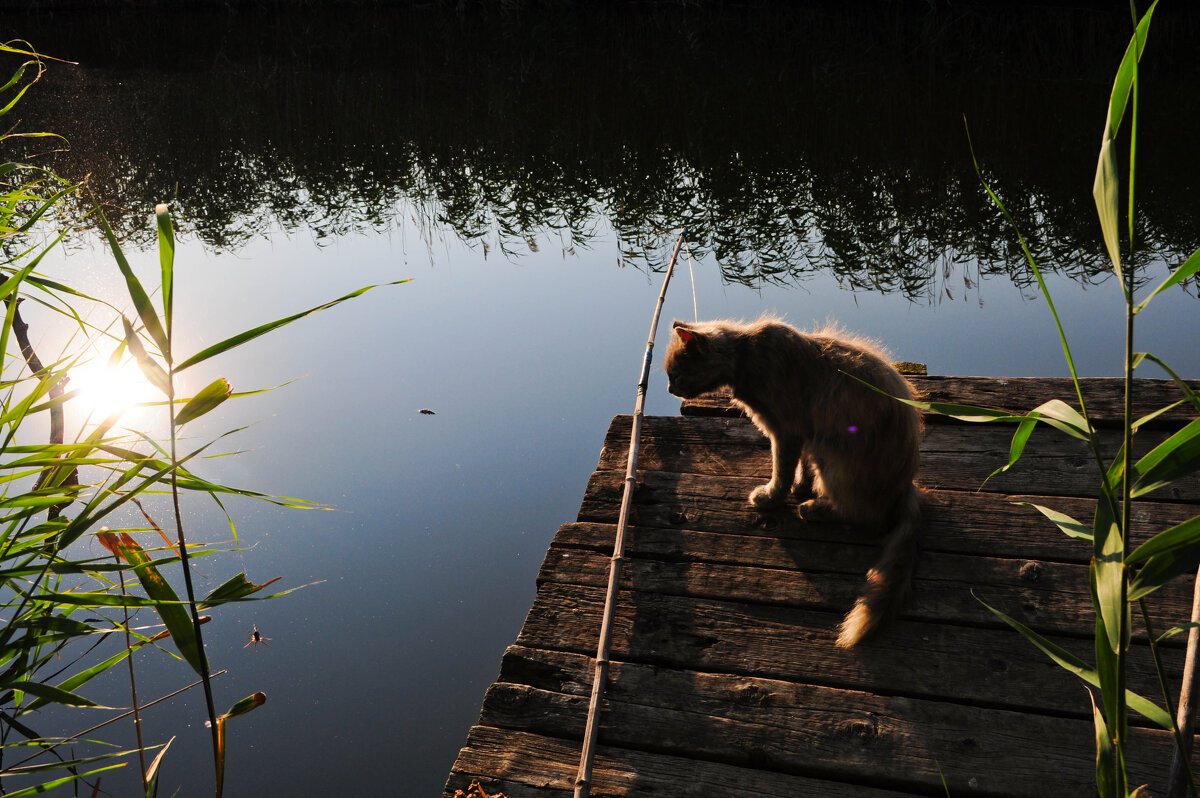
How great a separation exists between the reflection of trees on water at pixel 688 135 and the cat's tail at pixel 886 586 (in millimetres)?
4199

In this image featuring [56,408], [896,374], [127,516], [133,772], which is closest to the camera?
[56,408]

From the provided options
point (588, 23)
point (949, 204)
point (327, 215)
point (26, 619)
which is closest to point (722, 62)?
point (588, 23)

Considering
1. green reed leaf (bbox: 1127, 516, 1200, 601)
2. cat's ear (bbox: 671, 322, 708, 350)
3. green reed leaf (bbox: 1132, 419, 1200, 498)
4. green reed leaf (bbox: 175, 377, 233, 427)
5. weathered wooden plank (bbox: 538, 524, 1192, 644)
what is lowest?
weathered wooden plank (bbox: 538, 524, 1192, 644)

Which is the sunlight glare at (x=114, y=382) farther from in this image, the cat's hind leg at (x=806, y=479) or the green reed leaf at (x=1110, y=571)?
the cat's hind leg at (x=806, y=479)

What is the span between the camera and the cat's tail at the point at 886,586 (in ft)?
8.29

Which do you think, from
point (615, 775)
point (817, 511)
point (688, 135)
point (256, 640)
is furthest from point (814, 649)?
point (688, 135)

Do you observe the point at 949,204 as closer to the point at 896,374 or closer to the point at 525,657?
the point at 896,374

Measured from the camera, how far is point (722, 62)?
1246 centimetres

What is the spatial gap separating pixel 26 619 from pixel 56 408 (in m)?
0.52

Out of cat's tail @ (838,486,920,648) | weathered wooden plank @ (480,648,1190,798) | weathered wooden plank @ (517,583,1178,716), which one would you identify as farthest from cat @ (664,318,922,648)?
weathered wooden plank @ (480,648,1190,798)

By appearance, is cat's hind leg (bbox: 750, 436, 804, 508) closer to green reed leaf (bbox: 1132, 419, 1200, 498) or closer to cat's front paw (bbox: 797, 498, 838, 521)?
cat's front paw (bbox: 797, 498, 838, 521)

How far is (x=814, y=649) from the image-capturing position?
101 inches

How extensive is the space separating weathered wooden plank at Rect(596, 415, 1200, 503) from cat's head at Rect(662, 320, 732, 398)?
27 centimetres

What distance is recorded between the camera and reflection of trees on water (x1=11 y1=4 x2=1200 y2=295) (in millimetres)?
7195
